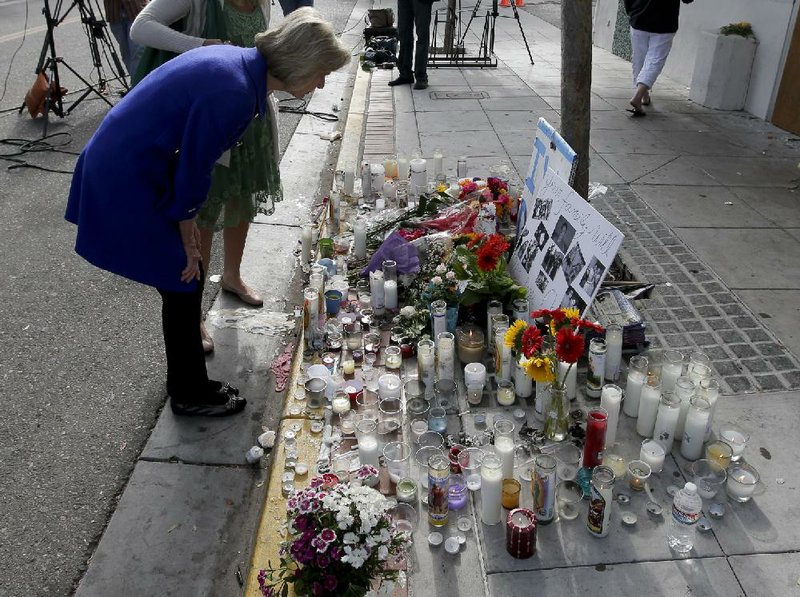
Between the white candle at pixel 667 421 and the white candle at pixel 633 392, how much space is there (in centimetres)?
20

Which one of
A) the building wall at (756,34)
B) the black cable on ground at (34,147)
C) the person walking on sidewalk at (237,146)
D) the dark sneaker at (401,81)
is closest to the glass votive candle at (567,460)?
the person walking on sidewalk at (237,146)

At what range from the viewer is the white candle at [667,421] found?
113 inches

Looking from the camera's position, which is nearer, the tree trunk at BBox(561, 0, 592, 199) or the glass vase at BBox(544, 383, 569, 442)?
the glass vase at BBox(544, 383, 569, 442)

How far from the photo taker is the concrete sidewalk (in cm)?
242

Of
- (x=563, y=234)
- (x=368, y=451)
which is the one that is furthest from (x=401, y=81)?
(x=368, y=451)

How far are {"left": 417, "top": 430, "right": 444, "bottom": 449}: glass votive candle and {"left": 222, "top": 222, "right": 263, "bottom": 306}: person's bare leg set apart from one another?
164 cm

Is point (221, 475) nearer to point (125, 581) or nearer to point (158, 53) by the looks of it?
point (125, 581)

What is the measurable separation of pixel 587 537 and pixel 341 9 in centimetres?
1583

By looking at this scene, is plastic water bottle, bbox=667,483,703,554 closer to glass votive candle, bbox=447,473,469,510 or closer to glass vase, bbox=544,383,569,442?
glass vase, bbox=544,383,569,442

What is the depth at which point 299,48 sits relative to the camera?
2609 millimetres

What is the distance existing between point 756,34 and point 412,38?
13.1 feet

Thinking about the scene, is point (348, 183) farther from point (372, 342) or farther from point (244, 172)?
point (372, 342)

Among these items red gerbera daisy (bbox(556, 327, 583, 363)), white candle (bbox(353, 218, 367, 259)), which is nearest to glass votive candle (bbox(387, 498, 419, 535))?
red gerbera daisy (bbox(556, 327, 583, 363))

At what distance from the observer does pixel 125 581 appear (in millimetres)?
2504
